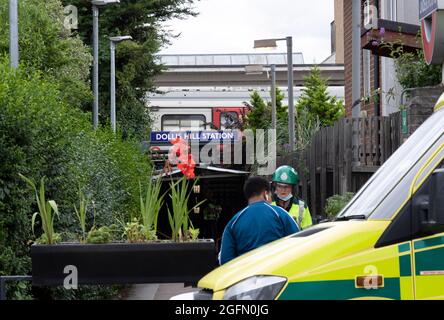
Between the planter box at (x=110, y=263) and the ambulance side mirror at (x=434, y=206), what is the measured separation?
13.1 ft

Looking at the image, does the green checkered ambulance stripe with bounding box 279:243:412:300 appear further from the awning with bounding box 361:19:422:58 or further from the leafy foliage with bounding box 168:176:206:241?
the awning with bounding box 361:19:422:58

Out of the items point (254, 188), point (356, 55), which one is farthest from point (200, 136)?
point (254, 188)

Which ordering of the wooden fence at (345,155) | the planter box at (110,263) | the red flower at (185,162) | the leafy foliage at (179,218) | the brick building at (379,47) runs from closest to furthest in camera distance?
1. the planter box at (110,263)
2. the leafy foliage at (179,218)
3. the red flower at (185,162)
4. the wooden fence at (345,155)
5. the brick building at (379,47)

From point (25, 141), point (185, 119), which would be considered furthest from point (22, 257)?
point (185, 119)

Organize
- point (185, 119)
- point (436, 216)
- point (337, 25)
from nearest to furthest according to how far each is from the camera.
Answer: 1. point (436, 216)
2. point (185, 119)
3. point (337, 25)

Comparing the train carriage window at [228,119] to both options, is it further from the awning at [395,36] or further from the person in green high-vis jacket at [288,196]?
the person in green high-vis jacket at [288,196]

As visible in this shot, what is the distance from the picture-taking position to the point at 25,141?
13.0m

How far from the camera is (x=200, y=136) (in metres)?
40.9

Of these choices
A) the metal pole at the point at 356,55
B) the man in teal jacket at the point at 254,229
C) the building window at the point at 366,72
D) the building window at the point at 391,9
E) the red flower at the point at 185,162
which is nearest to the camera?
the man in teal jacket at the point at 254,229

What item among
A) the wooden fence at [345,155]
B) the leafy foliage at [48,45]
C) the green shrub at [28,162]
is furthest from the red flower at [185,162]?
the leafy foliage at [48,45]

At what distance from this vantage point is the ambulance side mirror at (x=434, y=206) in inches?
246

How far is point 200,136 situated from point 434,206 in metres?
34.6
